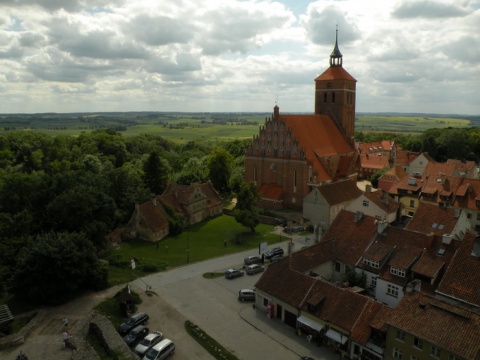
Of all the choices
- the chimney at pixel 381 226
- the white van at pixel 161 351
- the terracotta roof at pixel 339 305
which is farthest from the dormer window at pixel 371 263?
the white van at pixel 161 351

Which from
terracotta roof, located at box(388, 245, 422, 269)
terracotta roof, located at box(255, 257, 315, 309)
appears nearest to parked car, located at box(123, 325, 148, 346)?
terracotta roof, located at box(255, 257, 315, 309)

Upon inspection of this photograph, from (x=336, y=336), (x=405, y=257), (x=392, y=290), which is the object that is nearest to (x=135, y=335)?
(x=336, y=336)

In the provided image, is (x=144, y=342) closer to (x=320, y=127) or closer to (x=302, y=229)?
(x=302, y=229)

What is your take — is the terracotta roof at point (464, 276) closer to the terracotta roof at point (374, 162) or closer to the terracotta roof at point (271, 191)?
the terracotta roof at point (271, 191)

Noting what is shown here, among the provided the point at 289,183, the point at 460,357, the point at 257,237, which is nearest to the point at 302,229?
the point at 257,237

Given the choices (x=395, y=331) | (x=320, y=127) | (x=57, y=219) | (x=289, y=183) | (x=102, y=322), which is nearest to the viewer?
(x=395, y=331)

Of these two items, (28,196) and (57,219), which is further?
(28,196)

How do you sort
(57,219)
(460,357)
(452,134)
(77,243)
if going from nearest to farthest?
(460,357) < (77,243) < (57,219) < (452,134)
